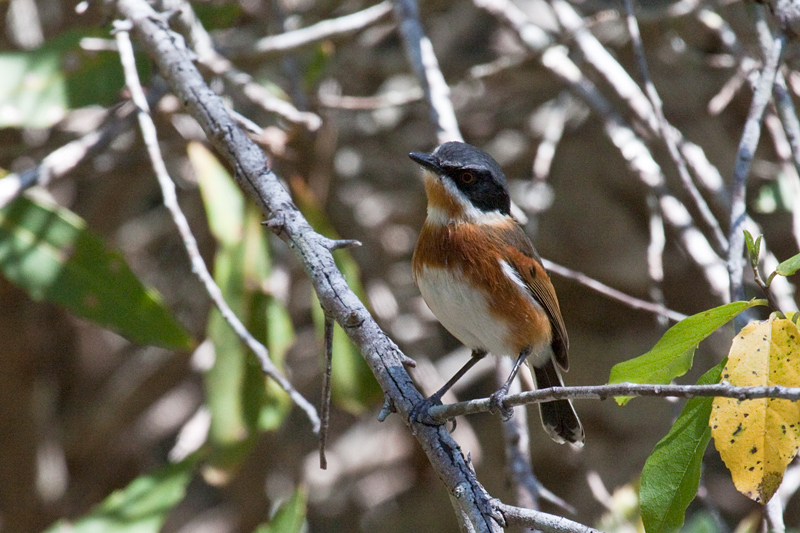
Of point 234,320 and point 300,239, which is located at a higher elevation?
point 300,239

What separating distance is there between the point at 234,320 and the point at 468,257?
103 cm

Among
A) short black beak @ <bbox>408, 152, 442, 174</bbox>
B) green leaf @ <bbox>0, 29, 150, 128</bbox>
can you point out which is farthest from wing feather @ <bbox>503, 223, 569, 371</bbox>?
green leaf @ <bbox>0, 29, 150, 128</bbox>

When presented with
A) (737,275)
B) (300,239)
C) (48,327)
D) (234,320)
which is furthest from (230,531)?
(737,275)

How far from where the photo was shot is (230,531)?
18.8ft

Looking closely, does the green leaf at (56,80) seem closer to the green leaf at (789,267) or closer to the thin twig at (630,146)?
the thin twig at (630,146)

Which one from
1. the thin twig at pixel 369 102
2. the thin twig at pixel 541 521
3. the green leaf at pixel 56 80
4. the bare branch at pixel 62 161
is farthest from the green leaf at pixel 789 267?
the green leaf at pixel 56 80

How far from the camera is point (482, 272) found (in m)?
3.00

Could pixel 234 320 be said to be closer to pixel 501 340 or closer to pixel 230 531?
pixel 501 340

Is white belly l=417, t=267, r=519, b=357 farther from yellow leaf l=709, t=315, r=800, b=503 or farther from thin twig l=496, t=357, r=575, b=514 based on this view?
yellow leaf l=709, t=315, r=800, b=503

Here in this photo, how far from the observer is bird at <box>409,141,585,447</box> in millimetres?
2990

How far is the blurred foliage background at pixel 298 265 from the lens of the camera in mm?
4055

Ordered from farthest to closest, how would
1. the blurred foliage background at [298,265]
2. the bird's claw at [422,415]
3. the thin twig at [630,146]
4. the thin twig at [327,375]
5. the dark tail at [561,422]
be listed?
the blurred foliage background at [298,265] < the dark tail at [561,422] < the thin twig at [630,146] < the thin twig at [327,375] < the bird's claw at [422,415]

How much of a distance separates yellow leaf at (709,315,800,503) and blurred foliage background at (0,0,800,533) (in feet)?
7.53

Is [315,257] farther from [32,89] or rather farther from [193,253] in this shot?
[32,89]
